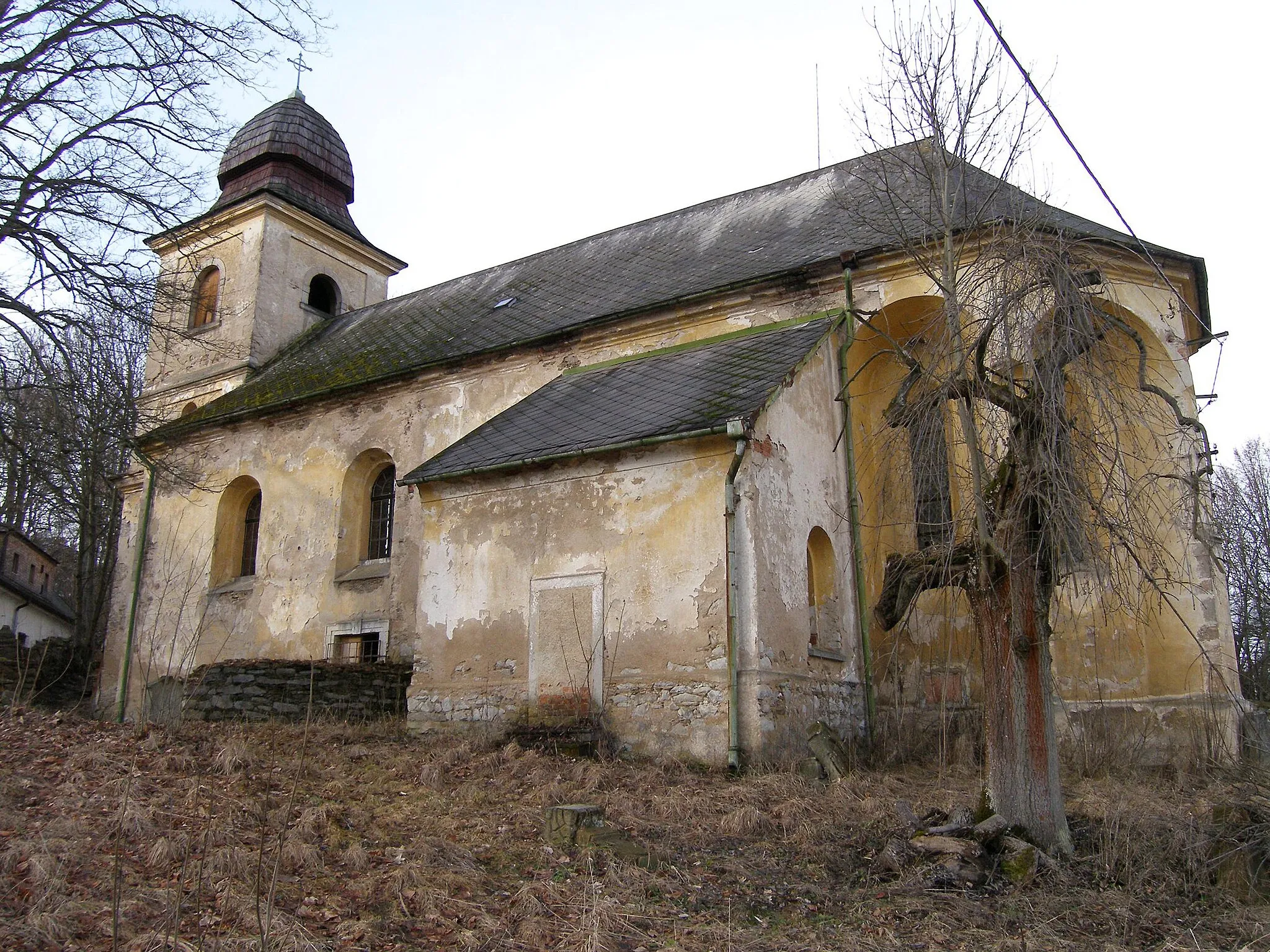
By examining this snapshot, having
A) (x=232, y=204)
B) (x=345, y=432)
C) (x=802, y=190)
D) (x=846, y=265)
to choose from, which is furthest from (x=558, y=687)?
(x=232, y=204)

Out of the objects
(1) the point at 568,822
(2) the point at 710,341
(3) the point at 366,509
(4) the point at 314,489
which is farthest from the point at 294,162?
(1) the point at 568,822

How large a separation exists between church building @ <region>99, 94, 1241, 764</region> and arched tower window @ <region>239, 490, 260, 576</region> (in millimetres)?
89

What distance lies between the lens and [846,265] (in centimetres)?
1247

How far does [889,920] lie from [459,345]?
40.4 ft

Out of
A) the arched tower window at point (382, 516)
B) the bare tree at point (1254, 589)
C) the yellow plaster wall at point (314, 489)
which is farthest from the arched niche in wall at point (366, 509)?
the bare tree at point (1254, 589)

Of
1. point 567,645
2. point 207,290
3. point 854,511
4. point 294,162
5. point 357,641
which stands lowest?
point 567,645

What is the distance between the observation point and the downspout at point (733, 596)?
9094 mm

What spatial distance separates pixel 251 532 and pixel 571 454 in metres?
9.76

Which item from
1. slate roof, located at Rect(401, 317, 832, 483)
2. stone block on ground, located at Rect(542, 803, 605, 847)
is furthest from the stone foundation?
stone block on ground, located at Rect(542, 803, 605, 847)

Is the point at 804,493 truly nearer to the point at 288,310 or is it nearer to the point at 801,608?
the point at 801,608

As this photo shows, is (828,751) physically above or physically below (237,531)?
below

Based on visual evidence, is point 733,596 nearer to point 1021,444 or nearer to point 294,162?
point 1021,444

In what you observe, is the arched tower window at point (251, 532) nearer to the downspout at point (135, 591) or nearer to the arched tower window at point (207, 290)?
the downspout at point (135, 591)

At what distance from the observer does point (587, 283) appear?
1653 cm
